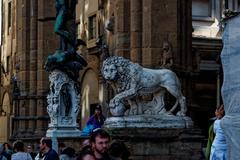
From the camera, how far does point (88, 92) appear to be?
34031mm

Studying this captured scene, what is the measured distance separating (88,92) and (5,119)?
12.4m

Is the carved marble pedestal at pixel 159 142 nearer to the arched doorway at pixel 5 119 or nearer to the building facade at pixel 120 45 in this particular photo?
A: the building facade at pixel 120 45

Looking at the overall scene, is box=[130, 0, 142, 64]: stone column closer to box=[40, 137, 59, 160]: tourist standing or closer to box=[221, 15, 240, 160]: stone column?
box=[40, 137, 59, 160]: tourist standing

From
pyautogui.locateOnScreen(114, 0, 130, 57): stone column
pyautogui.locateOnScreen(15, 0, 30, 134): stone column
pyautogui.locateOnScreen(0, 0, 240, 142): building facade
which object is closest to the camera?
pyautogui.locateOnScreen(0, 0, 240, 142): building facade

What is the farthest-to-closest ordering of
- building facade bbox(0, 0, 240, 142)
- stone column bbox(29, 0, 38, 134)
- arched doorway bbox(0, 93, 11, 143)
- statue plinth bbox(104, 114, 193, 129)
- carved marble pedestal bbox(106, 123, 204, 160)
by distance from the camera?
arched doorway bbox(0, 93, 11, 143), stone column bbox(29, 0, 38, 134), building facade bbox(0, 0, 240, 142), statue plinth bbox(104, 114, 193, 129), carved marble pedestal bbox(106, 123, 204, 160)

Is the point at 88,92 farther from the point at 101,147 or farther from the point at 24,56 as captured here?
the point at 101,147

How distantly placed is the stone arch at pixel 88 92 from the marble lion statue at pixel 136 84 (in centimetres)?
1590

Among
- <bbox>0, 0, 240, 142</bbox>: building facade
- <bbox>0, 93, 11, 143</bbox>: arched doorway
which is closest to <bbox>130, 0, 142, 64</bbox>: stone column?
<bbox>0, 0, 240, 142</bbox>: building facade

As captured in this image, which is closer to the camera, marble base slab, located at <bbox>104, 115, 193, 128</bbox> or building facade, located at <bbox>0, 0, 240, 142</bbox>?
marble base slab, located at <bbox>104, 115, 193, 128</bbox>

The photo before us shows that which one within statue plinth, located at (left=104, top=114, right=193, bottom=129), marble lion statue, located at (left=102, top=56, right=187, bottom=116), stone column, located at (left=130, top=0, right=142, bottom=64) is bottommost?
statue plinth, located at (left=104, top=114, right=193, bottom=129)

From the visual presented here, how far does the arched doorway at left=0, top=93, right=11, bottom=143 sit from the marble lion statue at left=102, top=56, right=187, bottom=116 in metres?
26.5

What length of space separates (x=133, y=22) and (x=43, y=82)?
10514 mm

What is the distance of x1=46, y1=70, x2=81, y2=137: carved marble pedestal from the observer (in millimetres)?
18828

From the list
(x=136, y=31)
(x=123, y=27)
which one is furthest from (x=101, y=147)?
(x=123, y=27)
